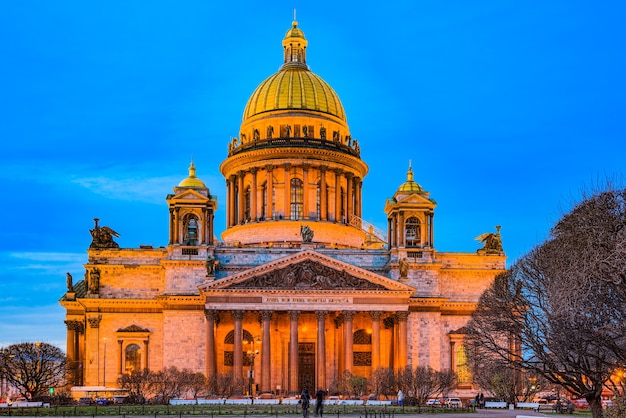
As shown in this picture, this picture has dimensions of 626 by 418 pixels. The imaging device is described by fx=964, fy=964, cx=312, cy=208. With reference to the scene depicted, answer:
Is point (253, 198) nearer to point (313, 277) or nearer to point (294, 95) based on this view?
point (294, 95)

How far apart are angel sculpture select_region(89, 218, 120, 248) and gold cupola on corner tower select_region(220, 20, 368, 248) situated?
1507 centimetres

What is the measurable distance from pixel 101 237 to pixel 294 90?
28469 mm

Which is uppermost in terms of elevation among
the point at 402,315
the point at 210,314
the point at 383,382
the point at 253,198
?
the point at 253,198

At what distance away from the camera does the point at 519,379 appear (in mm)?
72062

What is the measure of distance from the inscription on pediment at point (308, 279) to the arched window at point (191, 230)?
7799mm

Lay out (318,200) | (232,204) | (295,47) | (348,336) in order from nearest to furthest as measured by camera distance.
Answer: (348,336) → (318,200) → (232,204) → (295,47)

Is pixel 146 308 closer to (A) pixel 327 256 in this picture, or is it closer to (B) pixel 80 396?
(B) pixel 80 396

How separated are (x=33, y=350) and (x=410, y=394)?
33.2 meters

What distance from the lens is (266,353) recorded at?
83.6 m

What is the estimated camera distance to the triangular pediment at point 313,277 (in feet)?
278

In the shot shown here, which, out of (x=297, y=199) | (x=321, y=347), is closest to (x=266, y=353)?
(x=321, y=347)

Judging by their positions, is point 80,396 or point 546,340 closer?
point 546,340

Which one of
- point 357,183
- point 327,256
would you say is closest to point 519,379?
point 327,256

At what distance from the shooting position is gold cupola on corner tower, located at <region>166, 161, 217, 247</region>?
88.6 meters
